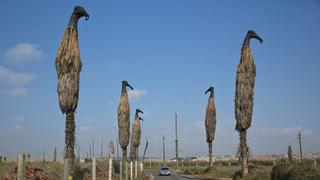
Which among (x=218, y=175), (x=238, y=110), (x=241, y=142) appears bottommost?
(x=218, y=175)

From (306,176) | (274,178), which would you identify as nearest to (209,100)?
(274,178)

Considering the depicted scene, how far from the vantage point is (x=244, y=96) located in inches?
1396

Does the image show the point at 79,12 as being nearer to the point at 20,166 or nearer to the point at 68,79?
the point at 68,79

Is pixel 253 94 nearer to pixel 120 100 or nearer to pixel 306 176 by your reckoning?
pixel 120 100

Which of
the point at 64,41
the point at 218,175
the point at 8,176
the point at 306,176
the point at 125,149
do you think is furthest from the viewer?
the point at 218,175

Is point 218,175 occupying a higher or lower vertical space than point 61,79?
lower

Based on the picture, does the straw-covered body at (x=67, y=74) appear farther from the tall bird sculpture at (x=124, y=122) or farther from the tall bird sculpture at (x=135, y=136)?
the tall bird sculpture at (x=135, y=136)

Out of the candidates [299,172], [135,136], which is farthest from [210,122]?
[299,172]

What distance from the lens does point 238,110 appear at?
35.7 m

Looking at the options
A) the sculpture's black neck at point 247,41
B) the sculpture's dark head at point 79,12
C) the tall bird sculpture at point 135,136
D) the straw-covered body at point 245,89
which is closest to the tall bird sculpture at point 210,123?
the tall bird sculpture at point 135,136

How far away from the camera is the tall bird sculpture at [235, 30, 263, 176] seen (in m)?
35.4

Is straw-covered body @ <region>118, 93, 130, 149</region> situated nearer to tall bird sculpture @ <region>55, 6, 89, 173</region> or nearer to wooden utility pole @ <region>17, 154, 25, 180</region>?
tall bird sculpture @ <region>55, 6, 89, 173</region>

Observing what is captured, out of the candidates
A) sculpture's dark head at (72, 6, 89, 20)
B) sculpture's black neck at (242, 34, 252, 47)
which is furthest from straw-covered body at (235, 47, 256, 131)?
sculpture's dark head at (72, 6, 89, 20)

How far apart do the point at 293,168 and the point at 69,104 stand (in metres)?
10.5
